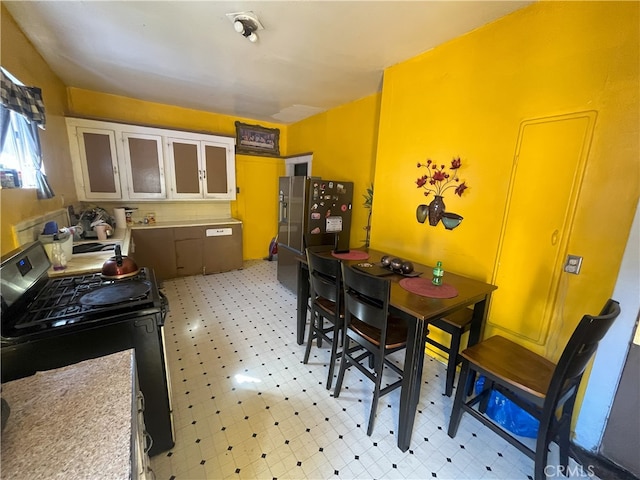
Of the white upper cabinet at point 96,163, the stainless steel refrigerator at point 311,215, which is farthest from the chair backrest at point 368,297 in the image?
the white upper cabinet at point 96,163

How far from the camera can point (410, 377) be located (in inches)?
55.9

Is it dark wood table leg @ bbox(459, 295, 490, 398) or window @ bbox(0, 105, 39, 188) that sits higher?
window @ bbox(0, 105, 39, 188)

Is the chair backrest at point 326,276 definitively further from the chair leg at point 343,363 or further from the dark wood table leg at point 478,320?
the dark wood table leg at point 478,320

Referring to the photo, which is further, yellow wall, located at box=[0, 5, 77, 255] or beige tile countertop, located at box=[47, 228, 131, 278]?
beige tile countertop, located at box=[47, 228, 131, 278]

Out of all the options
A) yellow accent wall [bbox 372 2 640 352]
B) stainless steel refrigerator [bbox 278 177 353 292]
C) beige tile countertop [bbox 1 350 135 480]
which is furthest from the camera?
stainless steel refrigerator [bbox 278 177 353 292]

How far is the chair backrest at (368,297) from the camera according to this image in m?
1.41

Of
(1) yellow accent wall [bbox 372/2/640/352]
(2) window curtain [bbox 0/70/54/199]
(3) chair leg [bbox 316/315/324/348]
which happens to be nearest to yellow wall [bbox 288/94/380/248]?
(1) yellow accent wall [bbox 372/2/640/352]

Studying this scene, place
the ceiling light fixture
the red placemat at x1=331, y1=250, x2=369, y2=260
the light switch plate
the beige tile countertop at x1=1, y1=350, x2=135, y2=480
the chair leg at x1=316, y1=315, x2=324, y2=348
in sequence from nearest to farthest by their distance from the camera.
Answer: the beige tile countertop at x1=1, y1=350, x2=135, y2=480
the light switch plate
the ceiling light fixture
the chair leg at x1=316, y1=315, x2=324, y2=348
the red placemat at x1=331, y1=250, x2=369, y2=260

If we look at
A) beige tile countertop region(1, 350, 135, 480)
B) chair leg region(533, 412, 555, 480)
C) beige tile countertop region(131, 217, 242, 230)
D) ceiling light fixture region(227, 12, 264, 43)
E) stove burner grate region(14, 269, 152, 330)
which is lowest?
chair leg region(533, 412, 555, 480)

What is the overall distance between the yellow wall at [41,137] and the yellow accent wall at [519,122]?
2.77 m

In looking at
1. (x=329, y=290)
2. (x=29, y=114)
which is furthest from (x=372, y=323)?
(x=29, y=114)

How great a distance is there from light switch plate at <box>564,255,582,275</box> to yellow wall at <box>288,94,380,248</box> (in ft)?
6.64

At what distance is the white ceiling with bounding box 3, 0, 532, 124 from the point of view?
65.7 inches

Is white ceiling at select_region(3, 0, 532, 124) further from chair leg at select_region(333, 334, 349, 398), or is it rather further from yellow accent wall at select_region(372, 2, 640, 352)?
chair leg at select_region(333, 334, 349, 398)
